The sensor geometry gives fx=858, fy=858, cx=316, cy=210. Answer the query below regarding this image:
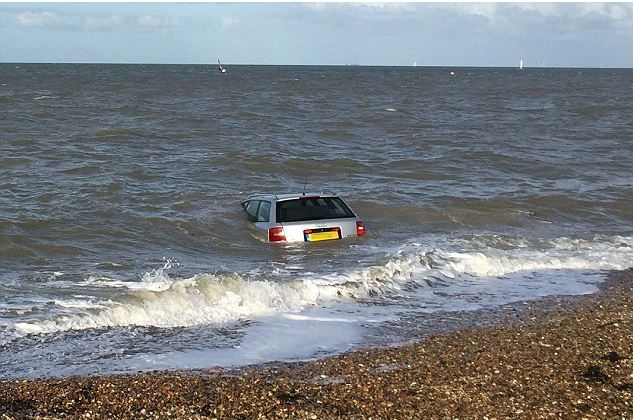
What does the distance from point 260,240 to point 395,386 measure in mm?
8449

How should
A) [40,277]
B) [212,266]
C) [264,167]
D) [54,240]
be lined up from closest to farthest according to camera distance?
1. [40,277]
2. [212,266]
3. [54,240]
4. [264,167]

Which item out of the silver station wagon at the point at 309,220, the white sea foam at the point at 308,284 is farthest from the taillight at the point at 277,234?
the white sea foam at the point at 308,284

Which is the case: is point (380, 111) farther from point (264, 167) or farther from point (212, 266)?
point (212, 266)

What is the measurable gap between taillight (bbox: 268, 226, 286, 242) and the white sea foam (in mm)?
1926

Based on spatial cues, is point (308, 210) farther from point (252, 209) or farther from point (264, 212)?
point (252, 209)

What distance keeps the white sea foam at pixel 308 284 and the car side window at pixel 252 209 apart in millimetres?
3181

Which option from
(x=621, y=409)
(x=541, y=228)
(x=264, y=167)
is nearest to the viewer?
(x=621, y=409)

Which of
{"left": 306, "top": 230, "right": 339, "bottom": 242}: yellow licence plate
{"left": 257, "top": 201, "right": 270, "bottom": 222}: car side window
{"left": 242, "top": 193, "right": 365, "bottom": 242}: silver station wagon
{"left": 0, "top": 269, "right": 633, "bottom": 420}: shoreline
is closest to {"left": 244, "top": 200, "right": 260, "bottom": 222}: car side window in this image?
{"left": 257, "top": 201, "right": 270, "bottom": 222}: car side window

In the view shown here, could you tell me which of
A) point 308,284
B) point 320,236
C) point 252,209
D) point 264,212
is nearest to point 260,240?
point 264,212

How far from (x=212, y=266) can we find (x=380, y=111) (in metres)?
36.0

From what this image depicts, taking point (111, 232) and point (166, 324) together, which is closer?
point (166, 324)

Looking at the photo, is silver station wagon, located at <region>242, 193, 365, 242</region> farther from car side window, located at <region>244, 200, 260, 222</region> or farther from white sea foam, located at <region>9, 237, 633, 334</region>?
car side window, located at <region>244, 200, 260, 222</region>

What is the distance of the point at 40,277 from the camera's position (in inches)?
509

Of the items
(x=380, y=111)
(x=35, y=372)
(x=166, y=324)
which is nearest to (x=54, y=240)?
(x=166, y=324)
